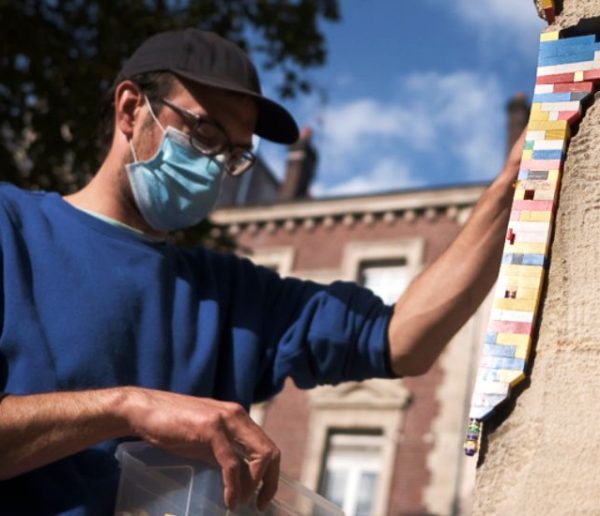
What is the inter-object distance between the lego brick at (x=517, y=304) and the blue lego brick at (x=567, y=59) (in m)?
0.47

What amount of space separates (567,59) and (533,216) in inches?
12.5

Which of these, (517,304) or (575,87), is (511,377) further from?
(575,87)

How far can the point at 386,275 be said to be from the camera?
2322 centimetres

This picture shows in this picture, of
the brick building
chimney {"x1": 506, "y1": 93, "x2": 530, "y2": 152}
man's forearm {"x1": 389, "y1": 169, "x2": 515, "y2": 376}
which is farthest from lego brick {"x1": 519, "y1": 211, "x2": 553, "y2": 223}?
chimney {"x1": 506, "y1": 93, "x2": 530, "y2": 152}

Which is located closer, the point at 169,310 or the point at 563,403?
the point at 563,403

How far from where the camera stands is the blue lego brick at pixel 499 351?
5.59ft

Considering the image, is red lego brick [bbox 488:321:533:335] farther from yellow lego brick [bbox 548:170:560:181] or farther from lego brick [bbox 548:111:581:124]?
lego brick [bbox 548:111:581:124]

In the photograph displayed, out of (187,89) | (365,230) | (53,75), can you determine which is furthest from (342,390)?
(187,89)

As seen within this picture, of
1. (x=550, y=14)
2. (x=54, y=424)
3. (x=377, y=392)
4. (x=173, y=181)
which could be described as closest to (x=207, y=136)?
(x=173, y=181)

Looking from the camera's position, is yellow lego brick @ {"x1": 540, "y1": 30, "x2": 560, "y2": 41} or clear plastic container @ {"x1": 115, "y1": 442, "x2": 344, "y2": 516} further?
clear plastic container @ {"x1": 115, "y1": 442, "x2": 344, "y2": 516}

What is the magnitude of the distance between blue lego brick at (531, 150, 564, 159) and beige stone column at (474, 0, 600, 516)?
44 mm

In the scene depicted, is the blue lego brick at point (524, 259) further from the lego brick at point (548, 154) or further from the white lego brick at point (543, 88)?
the white lego brick at point (543, 88)

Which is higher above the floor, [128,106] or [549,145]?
[128,106]

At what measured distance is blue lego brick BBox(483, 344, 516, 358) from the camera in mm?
1705
